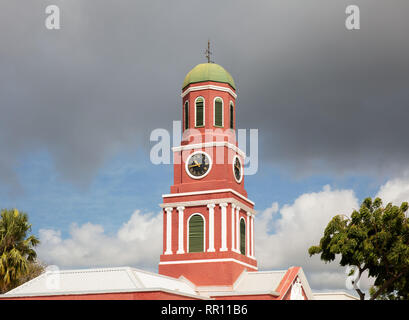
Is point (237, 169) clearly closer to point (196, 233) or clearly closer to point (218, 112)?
point (218, 112)

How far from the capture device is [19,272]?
3738 centimetres

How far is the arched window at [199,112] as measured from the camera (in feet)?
153

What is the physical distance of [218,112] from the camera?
4684 centimetres

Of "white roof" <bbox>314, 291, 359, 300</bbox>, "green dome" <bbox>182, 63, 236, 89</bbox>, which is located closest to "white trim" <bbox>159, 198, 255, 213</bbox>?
"green dome" <bbox>182, 63, 236, 89</bbox>

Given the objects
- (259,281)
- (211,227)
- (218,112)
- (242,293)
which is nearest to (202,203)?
(211,227)

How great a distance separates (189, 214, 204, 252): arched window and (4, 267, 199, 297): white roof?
221 inches

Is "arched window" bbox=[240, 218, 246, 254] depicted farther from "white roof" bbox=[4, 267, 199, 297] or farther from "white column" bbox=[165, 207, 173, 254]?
"white roof" bbox=[4, 267, 199, 297]

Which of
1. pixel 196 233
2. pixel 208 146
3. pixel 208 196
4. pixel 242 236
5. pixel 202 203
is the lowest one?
pixel 196 233

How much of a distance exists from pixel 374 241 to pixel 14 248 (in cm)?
2527

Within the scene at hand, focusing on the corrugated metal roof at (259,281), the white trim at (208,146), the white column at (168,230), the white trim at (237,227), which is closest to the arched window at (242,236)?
the white trim at (237,227)

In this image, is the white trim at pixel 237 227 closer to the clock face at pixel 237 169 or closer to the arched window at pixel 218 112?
the clock face at pixel 237 169
